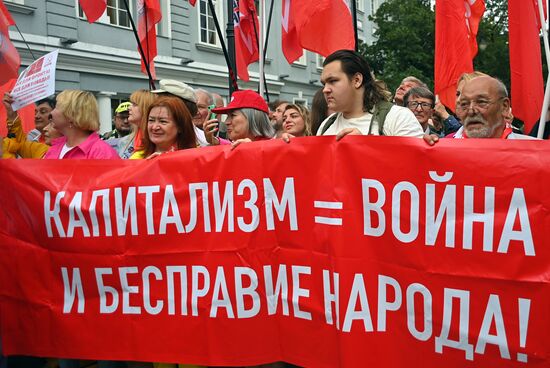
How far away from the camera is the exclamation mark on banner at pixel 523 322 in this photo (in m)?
2.44

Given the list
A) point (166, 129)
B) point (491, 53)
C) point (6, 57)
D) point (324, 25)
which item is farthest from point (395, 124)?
point (491, 53)

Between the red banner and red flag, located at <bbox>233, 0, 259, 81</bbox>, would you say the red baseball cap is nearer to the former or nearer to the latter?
the red banner

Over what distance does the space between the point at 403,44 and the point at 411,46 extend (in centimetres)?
32

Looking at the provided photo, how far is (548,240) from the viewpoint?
2426 mm

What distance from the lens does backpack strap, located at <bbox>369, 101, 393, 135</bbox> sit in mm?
3119

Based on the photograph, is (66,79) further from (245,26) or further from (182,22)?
(245,26)

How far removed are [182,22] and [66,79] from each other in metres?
4.97

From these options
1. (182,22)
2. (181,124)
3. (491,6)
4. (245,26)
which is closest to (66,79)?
(182,22)

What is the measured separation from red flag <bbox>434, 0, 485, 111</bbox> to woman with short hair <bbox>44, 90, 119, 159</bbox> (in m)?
2.42

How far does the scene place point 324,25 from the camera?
15.1 ft

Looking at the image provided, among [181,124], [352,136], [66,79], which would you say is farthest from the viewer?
[66,79]

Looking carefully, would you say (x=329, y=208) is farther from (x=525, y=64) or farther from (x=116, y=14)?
(x=116, y=14)

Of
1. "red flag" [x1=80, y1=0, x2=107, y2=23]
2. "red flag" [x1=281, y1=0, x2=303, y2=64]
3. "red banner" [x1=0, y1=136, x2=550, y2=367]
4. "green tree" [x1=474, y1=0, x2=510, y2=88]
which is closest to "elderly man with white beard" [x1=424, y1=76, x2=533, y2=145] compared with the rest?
"red banner" [x1=0, y1=136, x2=550, y2=367]

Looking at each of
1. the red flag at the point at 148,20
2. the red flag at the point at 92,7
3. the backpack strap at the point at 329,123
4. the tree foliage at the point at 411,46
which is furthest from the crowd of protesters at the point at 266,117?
the tree foliage at the point at 411,46
